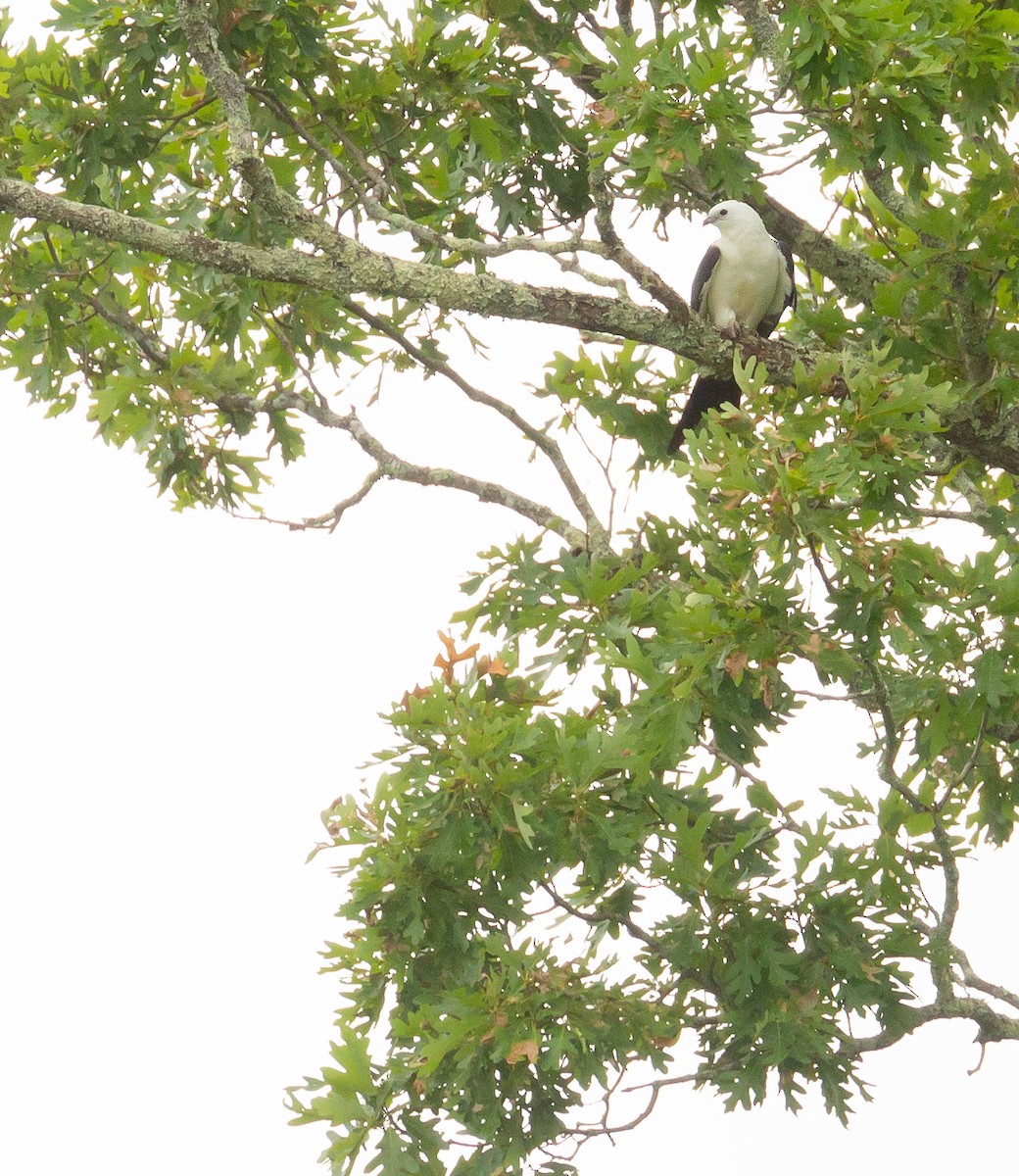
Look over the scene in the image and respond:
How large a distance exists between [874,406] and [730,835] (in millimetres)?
1606

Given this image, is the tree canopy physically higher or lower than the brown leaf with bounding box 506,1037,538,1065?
higher

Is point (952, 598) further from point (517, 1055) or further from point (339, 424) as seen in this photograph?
point (339, 424)

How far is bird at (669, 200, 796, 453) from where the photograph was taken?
598 centimetres

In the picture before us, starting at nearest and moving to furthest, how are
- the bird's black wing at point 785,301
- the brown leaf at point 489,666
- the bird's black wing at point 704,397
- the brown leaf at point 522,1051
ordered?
the brown leaf at point 522,1051, the brown leaf at point 489,666, the bird's black wing at point 704,397, the bird's black wing at point 785,301

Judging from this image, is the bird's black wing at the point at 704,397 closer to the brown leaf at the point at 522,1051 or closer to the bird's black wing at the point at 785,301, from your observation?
the bird's black wing at the point at 785,301

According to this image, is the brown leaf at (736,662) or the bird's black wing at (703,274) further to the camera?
the bird's black wing at (703,274)

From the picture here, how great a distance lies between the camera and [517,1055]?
4.10 metres

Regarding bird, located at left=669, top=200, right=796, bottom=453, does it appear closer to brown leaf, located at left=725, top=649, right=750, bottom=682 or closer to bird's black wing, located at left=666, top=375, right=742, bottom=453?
bird's black wing, located at left=666, top=375, right=742, bottom=453

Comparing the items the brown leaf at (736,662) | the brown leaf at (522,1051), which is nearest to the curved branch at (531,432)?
the brown leaf at (736,662)

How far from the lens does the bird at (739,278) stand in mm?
5976

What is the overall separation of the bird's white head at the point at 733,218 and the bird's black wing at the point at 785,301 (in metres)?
0.16

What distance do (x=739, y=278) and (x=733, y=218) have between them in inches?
10.4

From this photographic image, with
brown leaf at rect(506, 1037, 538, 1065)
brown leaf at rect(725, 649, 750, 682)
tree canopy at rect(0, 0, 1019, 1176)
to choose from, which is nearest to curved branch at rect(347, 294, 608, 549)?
tree canopy at rect(0, 0, 1019, 1176)

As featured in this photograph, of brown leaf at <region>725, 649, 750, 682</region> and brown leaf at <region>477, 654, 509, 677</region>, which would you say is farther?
brown leaf at <region>477, 654, 509, 677</region>
